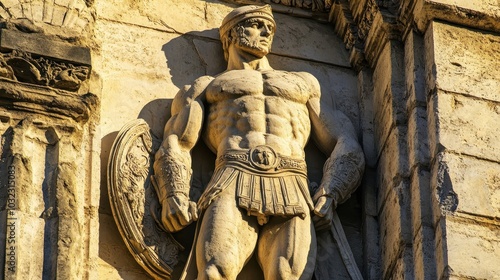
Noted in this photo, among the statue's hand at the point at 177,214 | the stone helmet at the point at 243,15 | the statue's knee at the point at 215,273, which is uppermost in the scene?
the stone helmet at the point at 243,15

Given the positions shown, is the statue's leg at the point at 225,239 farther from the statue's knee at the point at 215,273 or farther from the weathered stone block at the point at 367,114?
the weathered stone block at the point at 367,114

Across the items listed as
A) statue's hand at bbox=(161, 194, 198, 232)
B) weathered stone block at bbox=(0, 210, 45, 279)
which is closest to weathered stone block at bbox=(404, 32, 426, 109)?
statue's hand at bbox=(161, 194, 198, 232)

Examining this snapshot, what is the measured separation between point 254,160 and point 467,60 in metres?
1.60

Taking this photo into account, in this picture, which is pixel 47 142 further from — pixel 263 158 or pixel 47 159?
pixel 263 158

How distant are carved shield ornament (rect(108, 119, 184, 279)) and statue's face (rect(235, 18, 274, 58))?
1.01 meters

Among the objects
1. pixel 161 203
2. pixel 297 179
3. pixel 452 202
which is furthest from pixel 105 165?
pixel 452 202

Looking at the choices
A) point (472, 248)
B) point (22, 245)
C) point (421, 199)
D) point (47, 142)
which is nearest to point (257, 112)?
point (421, 199)

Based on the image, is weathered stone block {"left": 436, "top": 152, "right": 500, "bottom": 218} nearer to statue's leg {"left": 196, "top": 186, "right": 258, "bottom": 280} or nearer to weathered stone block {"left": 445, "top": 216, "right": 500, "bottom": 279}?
weathered stone block {"left": 445, "top": 216, "right": 500, "bottom": 279}

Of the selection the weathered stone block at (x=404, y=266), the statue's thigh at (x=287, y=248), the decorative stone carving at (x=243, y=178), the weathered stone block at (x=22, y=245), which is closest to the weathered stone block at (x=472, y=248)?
the weathered stone block at (x=404, y=266)

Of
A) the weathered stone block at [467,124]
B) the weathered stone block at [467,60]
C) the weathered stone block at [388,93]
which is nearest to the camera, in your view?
the weathered stone block at [467,124]

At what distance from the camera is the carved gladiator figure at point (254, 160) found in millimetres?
11578

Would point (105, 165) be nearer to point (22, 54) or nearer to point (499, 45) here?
point (22, 54)

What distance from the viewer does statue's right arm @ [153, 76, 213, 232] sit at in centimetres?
1170

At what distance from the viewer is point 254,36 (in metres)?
12.5
